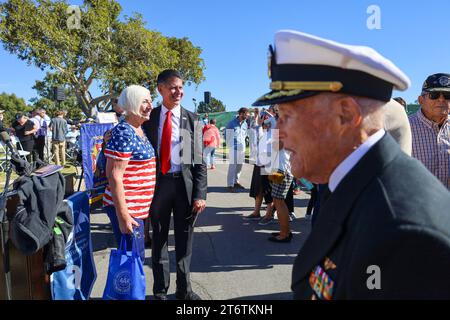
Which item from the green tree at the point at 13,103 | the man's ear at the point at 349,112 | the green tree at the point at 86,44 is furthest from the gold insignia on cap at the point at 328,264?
the green tree at the point at 13,103

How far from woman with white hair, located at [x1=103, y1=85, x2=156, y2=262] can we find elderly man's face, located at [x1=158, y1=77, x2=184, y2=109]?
18 centimetres

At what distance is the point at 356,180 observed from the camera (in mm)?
893

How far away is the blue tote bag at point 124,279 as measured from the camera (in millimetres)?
2355

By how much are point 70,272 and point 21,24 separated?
23.4 m

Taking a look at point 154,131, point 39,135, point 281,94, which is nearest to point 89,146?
point 154,131

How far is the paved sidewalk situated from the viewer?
11.2ft

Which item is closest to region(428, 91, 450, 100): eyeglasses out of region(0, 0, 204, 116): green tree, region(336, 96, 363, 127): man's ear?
region(336, 96, 363, 127): man's ear

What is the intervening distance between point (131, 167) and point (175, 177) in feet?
1.45

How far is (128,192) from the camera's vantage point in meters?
2.65

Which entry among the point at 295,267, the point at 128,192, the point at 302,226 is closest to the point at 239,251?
the point at 302,226

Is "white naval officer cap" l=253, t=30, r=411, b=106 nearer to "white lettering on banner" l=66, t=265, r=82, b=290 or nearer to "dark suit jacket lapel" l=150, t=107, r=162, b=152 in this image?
"dark suit jacket lapel" l=150, t=107, r=162, b=152

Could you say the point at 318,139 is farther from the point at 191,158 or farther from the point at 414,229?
the point at 191,158

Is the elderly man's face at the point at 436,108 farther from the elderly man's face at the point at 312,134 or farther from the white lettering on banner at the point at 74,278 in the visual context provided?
the white lettering on banner at the point at 74,278

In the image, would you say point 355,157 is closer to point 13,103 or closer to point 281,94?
point 281,94
